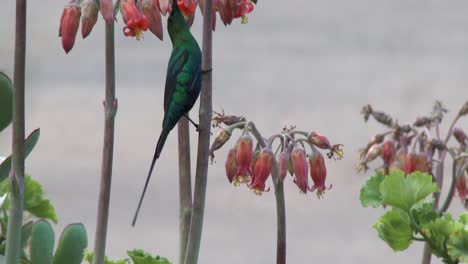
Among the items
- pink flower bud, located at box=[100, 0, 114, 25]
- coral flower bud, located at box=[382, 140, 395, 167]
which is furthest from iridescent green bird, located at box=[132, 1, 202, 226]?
coral flower bud, located at box=[382, 140, 395, 167]

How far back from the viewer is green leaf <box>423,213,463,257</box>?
11.4 ft

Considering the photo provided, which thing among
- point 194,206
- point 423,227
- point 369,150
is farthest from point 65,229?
point 369,150

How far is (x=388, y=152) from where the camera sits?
542 cm

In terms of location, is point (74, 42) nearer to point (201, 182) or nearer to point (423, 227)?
point (201, 182)

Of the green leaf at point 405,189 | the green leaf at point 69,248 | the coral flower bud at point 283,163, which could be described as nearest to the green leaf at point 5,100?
the green leaf at point 69,248

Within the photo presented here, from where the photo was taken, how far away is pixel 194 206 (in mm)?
2896

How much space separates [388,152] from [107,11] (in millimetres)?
2818

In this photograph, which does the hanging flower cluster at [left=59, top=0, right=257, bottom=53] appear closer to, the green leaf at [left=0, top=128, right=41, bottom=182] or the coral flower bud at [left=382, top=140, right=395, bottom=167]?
the green leaf at [left=0, top=128, right=41, bottom=182]

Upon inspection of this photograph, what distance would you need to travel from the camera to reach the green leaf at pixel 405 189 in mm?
3598

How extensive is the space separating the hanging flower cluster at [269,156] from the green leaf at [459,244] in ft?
1.66

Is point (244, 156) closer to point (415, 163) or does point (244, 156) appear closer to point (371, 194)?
point (371, 194)

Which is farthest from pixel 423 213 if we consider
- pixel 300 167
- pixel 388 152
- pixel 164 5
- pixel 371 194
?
pixel 388 152

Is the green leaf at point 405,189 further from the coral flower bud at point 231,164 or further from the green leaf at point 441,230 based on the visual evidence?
the coral flower bud at point 231,164

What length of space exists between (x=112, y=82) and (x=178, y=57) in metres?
0.22
